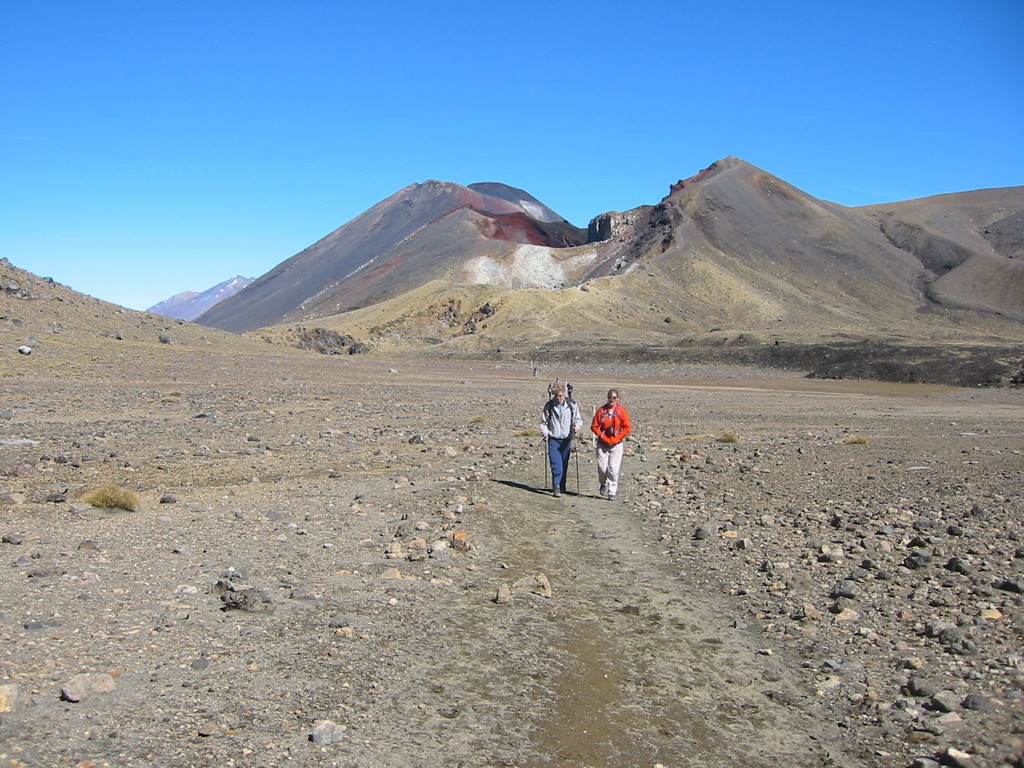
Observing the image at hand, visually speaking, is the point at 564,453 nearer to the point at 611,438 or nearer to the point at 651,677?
the point at 611,438

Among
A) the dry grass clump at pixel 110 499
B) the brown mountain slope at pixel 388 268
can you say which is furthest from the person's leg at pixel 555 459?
the brown mountain slope at pixel 388 268

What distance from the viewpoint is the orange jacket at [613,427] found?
12.2 m

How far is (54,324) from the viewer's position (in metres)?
36.7

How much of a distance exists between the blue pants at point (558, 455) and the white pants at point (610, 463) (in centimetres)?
51

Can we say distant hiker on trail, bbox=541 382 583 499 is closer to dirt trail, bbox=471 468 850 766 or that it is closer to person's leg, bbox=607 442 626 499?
person's leg, bbox=607 442 626 499

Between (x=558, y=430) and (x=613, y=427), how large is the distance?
84 centimetres

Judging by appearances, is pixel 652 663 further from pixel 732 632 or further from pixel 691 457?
pixel 691 457

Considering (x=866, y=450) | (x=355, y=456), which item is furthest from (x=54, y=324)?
(x=866, y=450)

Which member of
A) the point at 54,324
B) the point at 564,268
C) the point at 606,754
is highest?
the point at 564,268

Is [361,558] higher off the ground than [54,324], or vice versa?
[54,324]

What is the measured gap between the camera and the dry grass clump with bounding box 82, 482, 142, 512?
9180mm

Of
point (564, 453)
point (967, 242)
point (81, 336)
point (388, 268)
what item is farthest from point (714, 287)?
point (564, 453)

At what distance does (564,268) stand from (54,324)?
337 ft

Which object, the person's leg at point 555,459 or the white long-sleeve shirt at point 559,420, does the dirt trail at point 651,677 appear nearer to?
the person's leg at point 555,459
